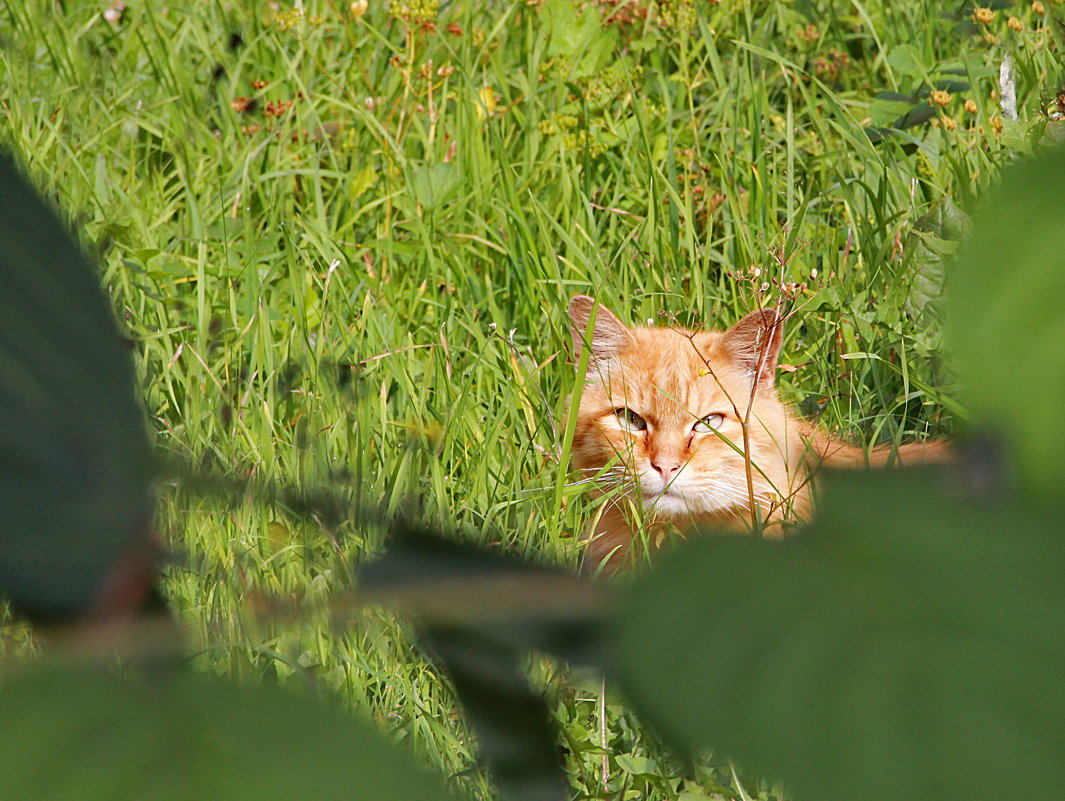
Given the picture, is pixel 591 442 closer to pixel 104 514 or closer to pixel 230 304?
pixel 230 304

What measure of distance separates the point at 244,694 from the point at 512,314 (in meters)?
2.22

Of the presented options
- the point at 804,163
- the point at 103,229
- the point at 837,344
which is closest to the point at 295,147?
the point at 103,229

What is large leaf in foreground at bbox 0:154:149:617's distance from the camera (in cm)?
20

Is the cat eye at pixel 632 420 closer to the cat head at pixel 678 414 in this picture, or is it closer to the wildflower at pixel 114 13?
the cat head at pixel 678 414

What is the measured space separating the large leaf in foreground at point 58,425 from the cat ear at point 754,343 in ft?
5.61

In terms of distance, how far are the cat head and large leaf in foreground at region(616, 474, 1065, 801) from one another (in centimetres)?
183

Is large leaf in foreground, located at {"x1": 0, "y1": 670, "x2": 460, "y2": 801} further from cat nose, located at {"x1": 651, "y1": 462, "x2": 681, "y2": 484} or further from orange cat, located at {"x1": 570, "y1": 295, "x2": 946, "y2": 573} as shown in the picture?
cat nose, located at {"x1": 651, "y1": 462, "x2": 681, "y2": 484}

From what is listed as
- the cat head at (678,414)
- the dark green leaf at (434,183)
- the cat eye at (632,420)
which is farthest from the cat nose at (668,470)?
the dark green leaf at (434,183)

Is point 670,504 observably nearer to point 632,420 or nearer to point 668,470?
point 668,470

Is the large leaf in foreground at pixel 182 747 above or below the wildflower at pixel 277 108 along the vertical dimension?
above

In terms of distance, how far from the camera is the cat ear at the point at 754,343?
1.95 metres

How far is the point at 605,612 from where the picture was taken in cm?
19

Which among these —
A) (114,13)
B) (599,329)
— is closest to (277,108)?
(114,13)

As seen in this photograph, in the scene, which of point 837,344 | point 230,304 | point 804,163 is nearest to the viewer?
point 837,344
